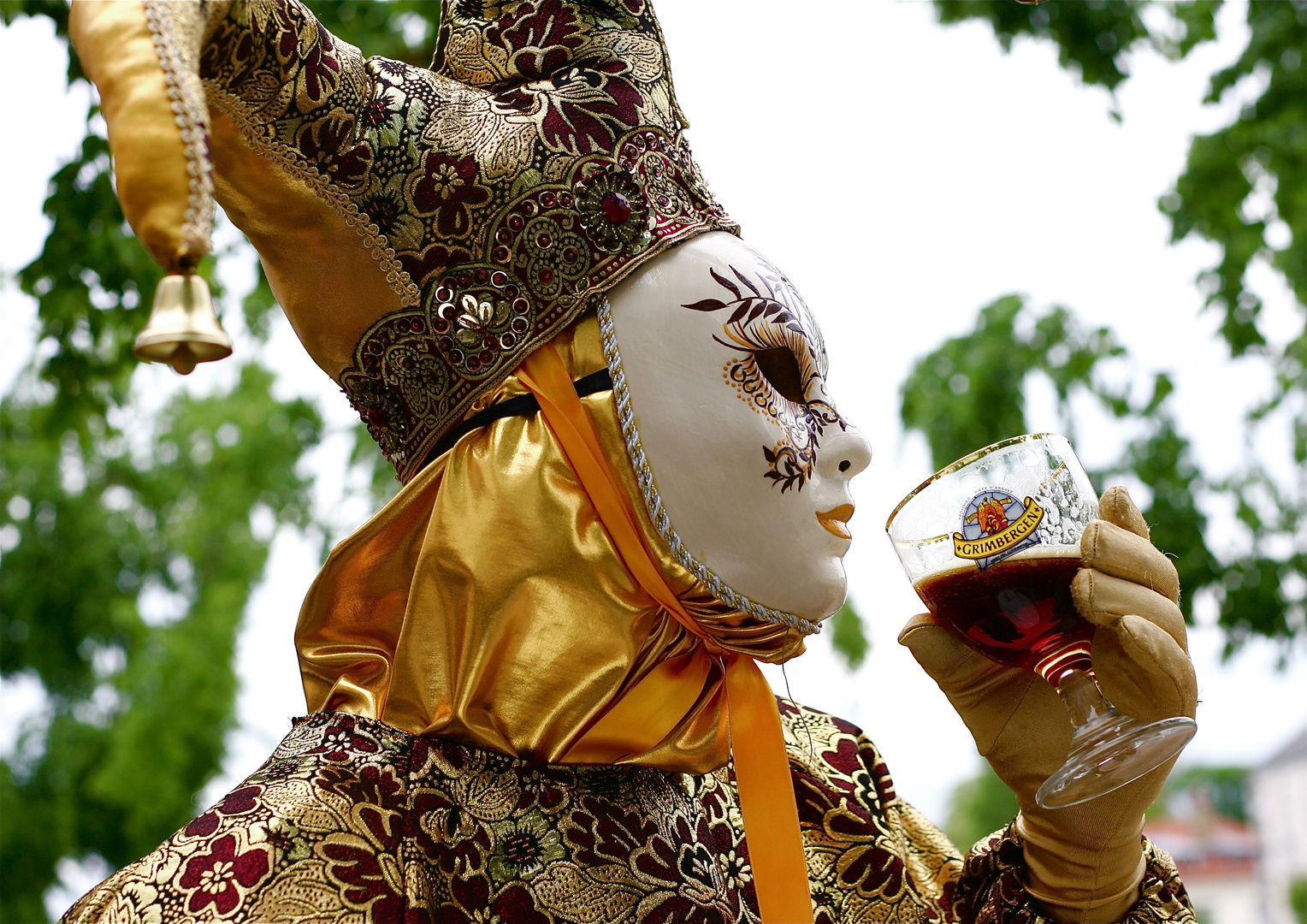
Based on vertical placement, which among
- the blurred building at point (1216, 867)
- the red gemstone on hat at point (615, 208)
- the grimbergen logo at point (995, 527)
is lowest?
the grimbergen logo at point (995, 527)

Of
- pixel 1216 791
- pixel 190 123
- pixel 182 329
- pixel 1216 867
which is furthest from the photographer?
pixel 1216 791

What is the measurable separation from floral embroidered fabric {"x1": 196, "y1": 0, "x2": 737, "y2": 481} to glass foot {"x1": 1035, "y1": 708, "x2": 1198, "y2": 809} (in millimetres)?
769

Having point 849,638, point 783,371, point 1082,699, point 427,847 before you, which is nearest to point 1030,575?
point 1082,699

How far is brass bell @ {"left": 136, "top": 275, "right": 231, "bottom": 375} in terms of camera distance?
→ 1089 mm

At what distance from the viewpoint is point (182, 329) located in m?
1.09

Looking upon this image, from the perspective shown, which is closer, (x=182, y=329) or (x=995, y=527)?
(x=182, y=329)

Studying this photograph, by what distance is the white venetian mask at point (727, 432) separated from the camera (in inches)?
62.6

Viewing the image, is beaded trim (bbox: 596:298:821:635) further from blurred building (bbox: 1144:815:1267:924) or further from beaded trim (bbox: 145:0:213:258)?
blurred building (bbox: 1144:815:1267:924)

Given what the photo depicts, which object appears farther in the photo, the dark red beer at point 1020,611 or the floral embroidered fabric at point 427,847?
the dark red beer at point 1020,611

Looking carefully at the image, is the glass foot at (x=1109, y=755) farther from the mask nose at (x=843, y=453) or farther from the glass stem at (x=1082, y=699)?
the mask nose at (x=843, y=453)

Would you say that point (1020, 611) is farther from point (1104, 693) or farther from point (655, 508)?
point (655, 508)

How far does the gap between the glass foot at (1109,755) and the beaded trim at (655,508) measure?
1.15 feet

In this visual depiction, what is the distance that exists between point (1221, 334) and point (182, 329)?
5618 millimetres

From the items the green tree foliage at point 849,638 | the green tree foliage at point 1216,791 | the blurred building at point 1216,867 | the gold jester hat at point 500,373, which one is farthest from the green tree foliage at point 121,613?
the green tree foliage at point 1216,791
